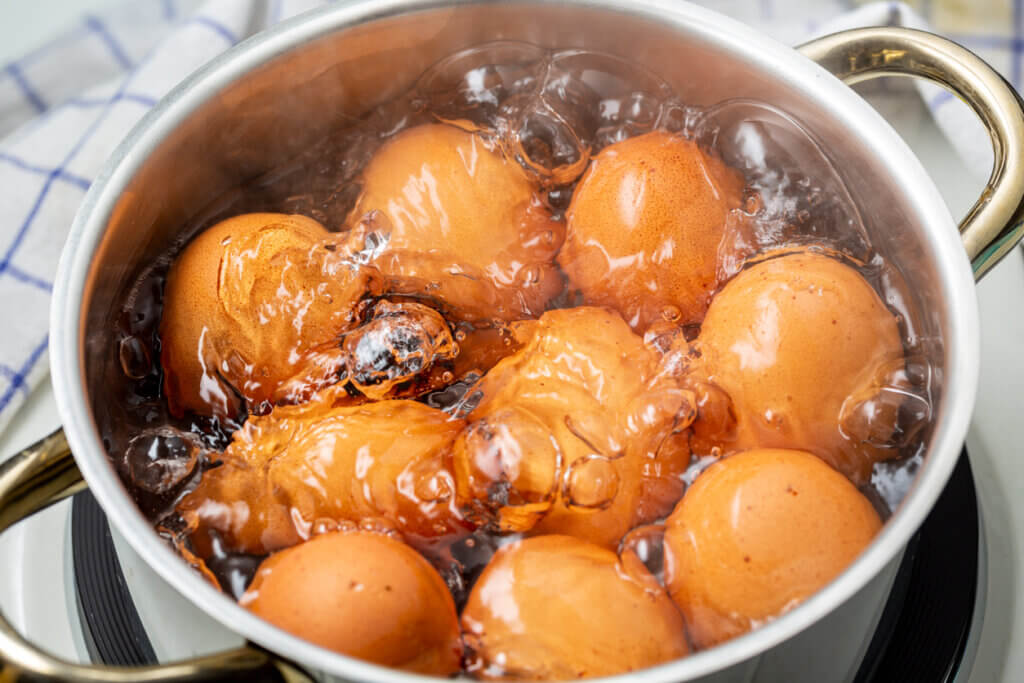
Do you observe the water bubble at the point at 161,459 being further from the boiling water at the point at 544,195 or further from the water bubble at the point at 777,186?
the water bubble at the point at 777,186

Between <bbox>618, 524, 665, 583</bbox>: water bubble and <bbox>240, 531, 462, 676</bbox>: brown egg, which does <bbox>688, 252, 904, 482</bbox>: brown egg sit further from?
<bbox>240, 531, 462, 676</bbox>: brown egg

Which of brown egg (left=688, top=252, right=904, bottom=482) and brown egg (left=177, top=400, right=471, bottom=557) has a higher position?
brown egg (left=688, top=252, right=904, bottom=482)

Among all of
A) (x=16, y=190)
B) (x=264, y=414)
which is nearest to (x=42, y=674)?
(x=264, y=414)

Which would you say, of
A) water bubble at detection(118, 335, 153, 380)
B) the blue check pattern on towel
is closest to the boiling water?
water bubble at detection(118, 335, 153, 380)

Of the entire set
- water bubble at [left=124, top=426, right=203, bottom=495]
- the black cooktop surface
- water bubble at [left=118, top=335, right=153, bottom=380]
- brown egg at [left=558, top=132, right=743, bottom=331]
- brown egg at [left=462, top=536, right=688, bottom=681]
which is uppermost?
brown egg at [left=558, top=132, right=743, bottom=331]

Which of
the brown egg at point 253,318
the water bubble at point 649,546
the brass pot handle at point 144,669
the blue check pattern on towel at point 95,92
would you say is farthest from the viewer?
the blue check pattern on towel at point 95,92

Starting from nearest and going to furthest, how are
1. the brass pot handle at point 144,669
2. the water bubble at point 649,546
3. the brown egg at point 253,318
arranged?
1. the brass pot handle at point 144,669
2. the water bubble at point 649,546
3. the brown egg at point 253,318

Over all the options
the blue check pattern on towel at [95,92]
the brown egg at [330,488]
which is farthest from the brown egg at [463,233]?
the blue check pattern on towel at [95,92]

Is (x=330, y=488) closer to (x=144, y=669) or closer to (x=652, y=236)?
(x=144, y=669)

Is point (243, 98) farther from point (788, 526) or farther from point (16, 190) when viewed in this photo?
point (788, 526)
